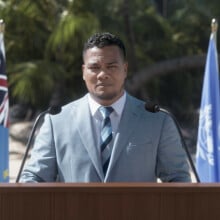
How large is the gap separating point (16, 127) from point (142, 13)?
3.21m

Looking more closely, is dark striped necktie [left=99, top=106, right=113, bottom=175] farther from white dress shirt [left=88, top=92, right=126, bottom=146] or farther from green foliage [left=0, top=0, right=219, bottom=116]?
green foliage [left=0, top=0, right=219, bottom=116]

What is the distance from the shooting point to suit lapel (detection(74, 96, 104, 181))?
2.16 metres

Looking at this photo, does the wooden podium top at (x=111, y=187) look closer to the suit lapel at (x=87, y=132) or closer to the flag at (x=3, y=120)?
the suit lapel at (x=87, y=132)

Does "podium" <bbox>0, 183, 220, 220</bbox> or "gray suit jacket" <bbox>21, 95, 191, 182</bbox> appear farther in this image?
"gray suit jacket" <bbox>21, 95, 191, 182</bbox>

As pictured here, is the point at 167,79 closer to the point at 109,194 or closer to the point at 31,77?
the point at 31,77

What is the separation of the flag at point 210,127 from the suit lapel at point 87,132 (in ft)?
8.21

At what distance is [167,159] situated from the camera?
7.23 ft

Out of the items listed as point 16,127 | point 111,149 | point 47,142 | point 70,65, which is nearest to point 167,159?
point 111,149

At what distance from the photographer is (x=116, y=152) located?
2.17 meters

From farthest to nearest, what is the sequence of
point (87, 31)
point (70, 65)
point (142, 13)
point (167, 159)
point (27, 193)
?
point (142, 13) → point (70, 65) → point (87, 31) → point (167, 159) → point (27, 193)

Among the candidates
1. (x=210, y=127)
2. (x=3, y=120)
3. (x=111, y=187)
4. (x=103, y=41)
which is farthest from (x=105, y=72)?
(x=210, y=127)

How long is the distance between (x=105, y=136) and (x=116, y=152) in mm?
92

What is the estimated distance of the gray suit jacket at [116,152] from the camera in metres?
2.16

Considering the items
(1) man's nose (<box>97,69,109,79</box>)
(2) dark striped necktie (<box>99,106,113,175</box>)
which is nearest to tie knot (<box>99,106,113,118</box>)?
(2) dark striped necktie (<box>99,106,113,175</box>)
